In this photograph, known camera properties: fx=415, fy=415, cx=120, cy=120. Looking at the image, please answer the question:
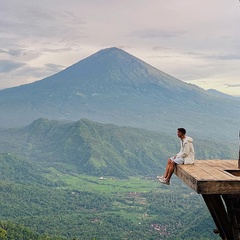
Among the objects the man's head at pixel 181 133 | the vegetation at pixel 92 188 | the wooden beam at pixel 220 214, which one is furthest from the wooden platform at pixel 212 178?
the vegetation at pixel 92 188

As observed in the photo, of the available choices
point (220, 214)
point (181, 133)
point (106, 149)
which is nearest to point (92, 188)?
point (106, 149)

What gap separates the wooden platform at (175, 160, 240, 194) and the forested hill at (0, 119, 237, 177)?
12531 cm

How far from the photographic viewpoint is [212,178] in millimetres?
3205

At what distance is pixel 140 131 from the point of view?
165m

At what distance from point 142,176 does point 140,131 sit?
1442 inches

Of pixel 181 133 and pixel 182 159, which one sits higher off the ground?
pixel 181 133

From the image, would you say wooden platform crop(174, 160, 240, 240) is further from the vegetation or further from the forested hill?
the forested hill

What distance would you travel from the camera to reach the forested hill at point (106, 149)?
138 metres

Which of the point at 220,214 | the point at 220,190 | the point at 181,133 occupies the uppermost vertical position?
the point at 181,133

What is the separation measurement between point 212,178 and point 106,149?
14211 cm

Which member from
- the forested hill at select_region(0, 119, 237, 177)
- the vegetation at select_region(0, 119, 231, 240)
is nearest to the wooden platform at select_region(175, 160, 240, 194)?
the vegetation at select_region(0, 119, 231, 240)

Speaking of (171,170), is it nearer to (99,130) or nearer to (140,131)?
(99,130)

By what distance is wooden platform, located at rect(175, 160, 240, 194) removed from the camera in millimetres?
3137

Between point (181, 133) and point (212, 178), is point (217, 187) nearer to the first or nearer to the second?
point (212, 178)
